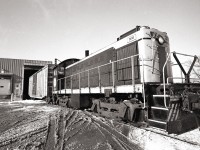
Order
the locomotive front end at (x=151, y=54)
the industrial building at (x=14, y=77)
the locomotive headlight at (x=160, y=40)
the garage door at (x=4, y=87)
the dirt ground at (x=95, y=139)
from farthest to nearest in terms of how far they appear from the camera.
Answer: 1. the garage door at (x=4, y=87)
2. the industrial building at (x=14, y=77)
3. the locomotive headlight at (x=160, y=40)
4. the locomotive front end at (x=151, y=54)
5. the dirt ground at (x=95, y=139)

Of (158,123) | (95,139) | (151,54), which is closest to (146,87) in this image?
(158,123)

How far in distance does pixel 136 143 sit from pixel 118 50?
3932 millimetres

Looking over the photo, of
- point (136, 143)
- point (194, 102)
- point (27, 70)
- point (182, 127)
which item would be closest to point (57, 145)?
point (136, 143)

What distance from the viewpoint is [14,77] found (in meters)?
28.2

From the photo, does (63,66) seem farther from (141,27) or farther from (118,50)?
(141,27)

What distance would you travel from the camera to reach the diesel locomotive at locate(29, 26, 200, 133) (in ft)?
13.8

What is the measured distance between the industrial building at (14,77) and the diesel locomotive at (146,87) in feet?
68.9

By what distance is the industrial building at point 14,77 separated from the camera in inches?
1016

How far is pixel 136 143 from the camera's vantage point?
3746 mm

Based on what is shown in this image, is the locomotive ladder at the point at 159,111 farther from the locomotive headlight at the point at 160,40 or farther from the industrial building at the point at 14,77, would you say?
the industrial building at the point at 14,77

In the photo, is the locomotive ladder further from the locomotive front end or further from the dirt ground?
the locomotive front end

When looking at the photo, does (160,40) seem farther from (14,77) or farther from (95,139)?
(14,77)

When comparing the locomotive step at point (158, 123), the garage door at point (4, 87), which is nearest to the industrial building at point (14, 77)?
the garage door at point (4, 87)

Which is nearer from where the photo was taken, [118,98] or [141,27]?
[141,27]
